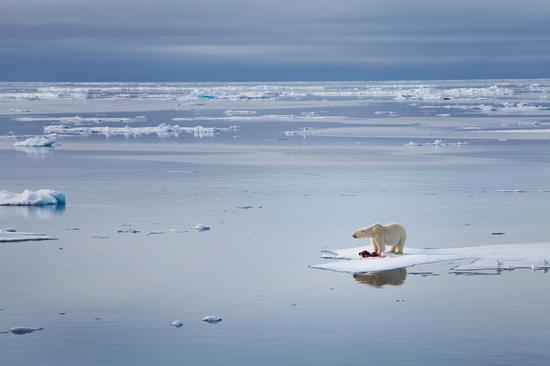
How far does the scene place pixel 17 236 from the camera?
13547 millimetres

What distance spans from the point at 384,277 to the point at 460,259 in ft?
3.63

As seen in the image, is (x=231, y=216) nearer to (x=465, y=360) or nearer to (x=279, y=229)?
(x=279, y=229)

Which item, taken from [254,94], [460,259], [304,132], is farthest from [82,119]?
[254,94]

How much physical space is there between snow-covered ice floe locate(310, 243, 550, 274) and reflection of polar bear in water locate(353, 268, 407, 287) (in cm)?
13

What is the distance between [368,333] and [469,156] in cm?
1825

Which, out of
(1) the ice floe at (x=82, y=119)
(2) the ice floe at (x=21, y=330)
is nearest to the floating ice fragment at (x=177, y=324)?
(2) the ice floe at (x=21, y=330)

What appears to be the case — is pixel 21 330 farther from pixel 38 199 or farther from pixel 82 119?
pixel 82 119

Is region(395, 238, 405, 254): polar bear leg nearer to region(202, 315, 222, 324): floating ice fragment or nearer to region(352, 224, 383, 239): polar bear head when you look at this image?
region(352, 224, 383, 239): polar bear head

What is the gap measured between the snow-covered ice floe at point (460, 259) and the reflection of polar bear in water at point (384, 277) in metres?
0.13

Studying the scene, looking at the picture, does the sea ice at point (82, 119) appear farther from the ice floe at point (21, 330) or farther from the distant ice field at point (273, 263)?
the ice floe at point (21, 330)

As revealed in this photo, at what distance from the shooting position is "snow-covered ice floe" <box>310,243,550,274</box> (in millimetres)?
11289

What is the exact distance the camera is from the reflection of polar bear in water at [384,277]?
35.0 feet

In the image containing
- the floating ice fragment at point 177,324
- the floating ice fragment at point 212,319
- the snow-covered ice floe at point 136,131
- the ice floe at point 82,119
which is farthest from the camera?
the ice floe at point 82,119

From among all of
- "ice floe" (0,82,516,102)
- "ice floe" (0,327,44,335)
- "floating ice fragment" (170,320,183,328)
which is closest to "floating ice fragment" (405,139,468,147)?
"floating ice fragment" (170,320,183,328)
